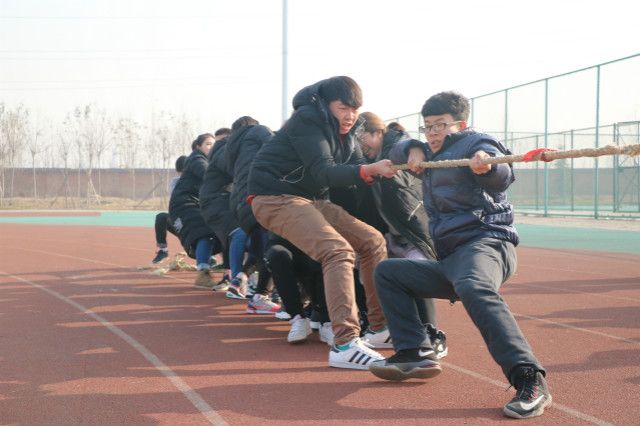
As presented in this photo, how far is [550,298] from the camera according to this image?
Result: 30.8 ft

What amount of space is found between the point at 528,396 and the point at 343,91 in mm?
2569

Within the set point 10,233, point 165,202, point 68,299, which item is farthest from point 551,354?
point 165,202

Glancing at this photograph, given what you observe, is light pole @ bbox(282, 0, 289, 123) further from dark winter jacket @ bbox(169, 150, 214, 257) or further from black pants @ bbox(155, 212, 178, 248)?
dark winter jacket @ bbox(169, 150, 214, 257)

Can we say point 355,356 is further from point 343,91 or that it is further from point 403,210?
point 343,91

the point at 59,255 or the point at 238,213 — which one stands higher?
the point at 238,213

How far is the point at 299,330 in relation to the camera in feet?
21.8

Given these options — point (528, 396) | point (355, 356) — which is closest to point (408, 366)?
point (355, 356)

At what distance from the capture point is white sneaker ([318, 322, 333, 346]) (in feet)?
21.8

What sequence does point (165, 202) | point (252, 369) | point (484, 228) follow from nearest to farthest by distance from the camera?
1. point (484, 228)
2. point (252, 369)
3. point (165, 202)

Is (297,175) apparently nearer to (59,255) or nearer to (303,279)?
(303,279)

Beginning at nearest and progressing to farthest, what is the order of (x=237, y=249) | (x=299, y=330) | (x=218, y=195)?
(x=299, y=330) → (x=237, y=249) → (x=218, y=195)

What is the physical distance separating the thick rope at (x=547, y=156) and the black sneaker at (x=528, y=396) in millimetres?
1124

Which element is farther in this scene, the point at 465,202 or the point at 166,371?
the point at 166,371

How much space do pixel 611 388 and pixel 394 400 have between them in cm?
134
